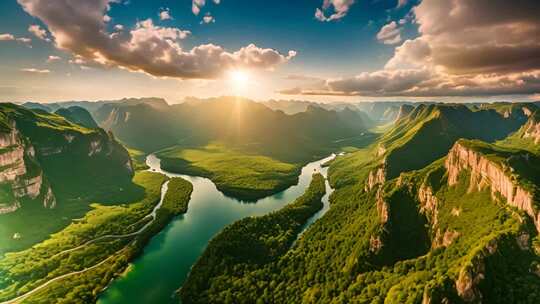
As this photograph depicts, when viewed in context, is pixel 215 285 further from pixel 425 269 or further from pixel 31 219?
→ pixel 31 219

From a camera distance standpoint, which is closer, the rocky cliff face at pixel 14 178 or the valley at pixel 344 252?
the valley at pixel 344 252

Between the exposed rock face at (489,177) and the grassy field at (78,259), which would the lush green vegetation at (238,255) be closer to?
the grassy field at (78,259)

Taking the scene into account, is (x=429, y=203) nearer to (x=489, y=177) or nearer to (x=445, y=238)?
(x=445, y=238)

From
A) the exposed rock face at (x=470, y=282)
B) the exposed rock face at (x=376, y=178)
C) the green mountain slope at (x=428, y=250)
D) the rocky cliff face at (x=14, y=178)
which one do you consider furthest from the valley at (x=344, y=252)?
the rocky cliff face at (x=14, y=178)

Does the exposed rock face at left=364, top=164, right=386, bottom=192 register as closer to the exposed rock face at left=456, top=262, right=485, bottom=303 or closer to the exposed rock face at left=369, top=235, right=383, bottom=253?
the exposed rock face at left=369, top=235, right=383, bottom=253

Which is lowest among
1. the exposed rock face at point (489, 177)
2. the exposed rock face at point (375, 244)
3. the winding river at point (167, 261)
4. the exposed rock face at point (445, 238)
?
the winding river at point (167, 261)

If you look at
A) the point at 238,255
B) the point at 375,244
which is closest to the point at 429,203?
the point at 375,244

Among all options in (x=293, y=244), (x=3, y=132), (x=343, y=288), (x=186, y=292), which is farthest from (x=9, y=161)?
(x=343, y=288)

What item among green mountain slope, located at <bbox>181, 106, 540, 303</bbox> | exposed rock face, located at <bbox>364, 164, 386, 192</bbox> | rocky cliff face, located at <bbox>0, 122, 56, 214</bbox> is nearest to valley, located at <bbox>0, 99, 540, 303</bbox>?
green mountain slope, located at <bbox>181, 106, 540, 303</bbox>
